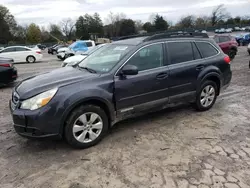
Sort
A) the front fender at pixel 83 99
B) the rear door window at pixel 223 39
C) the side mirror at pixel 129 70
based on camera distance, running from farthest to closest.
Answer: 1. the rear door window at pixel 223 39
2. the side mirror at pixel 129 70
3. the front fender at pixel 83 99

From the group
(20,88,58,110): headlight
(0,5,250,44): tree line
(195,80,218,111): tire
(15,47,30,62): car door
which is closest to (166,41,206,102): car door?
(195,80,218,111): tire

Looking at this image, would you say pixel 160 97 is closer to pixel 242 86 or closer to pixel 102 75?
pixel 102 75

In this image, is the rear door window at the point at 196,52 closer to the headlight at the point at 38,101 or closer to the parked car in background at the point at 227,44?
the headlight at the point at 38,101

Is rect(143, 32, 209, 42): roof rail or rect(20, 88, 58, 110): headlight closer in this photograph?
rect(20, 88, 58, 110): headlight

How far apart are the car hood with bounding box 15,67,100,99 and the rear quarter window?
8.36 feet

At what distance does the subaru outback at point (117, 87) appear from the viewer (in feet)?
11.1

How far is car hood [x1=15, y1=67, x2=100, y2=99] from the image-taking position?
346cm

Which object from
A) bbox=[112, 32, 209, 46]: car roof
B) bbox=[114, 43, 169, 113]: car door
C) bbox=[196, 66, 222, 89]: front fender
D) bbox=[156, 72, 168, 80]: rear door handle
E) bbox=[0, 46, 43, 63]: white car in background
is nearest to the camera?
bbox=[114, 43, 169, 113]: car door

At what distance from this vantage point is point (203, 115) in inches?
197

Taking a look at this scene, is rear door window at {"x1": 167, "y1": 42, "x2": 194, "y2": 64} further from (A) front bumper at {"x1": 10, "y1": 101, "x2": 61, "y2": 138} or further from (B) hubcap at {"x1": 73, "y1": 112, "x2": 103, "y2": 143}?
(A) front bumper at {"x1": 10, "y1": 101, "x2": 61, "y2": 138}

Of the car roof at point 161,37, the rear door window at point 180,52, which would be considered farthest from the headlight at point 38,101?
the rear door window at point 180,52

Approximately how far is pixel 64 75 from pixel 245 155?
3149 millimetres

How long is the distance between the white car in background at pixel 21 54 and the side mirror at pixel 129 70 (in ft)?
56.9

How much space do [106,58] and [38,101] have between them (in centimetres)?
161
